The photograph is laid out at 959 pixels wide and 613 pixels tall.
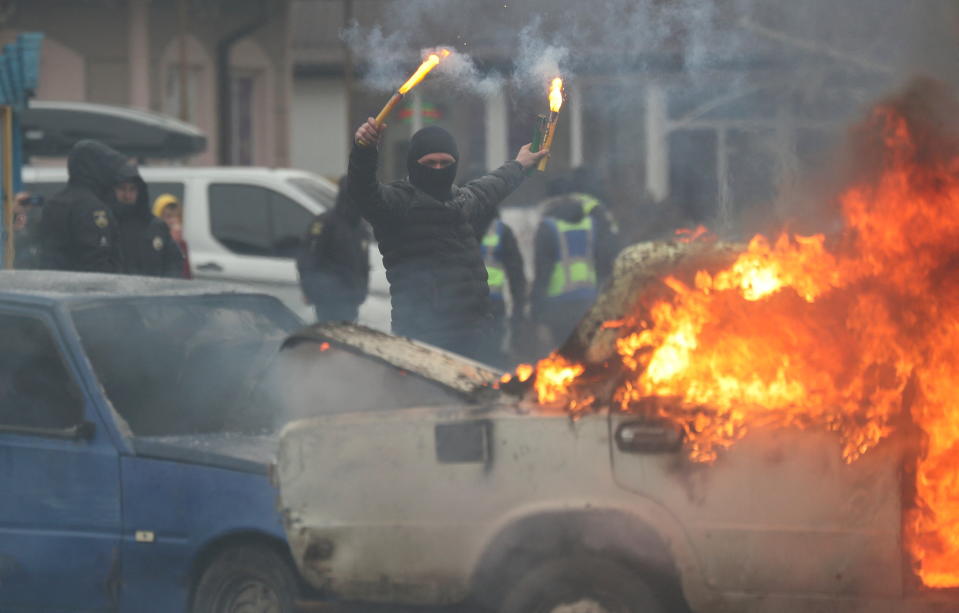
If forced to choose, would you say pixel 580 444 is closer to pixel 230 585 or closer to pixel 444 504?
pixel 444 504

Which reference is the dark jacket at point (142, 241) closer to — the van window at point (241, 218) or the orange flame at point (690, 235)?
the van window at point (241, 218)

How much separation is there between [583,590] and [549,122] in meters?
2.98

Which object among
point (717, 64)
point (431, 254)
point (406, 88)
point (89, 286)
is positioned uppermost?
point (717, 64)

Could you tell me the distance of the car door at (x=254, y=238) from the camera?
12852 millimetres

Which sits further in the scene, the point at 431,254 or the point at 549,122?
the point at 549,122

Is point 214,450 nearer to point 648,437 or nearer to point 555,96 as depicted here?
point 648,437

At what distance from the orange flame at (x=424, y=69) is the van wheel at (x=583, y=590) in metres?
2.20

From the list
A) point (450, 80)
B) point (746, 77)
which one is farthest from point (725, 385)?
point (746, 77)

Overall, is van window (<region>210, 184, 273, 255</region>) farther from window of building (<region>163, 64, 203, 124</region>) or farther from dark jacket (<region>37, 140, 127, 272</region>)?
window of building (<region>163, 64, 203, 124</region>)

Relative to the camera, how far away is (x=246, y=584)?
539 centimetres

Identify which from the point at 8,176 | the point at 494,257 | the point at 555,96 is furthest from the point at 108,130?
the point at 555,96

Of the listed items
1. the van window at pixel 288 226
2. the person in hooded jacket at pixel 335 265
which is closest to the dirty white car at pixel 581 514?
the person in hooded jacket at pixel 335 265

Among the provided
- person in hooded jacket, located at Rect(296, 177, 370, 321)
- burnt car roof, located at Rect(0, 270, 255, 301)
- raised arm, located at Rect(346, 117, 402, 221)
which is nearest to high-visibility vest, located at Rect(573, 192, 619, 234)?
person in hooded jacket, located at Rect(296, 177, 370, 321)

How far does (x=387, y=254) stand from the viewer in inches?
274
